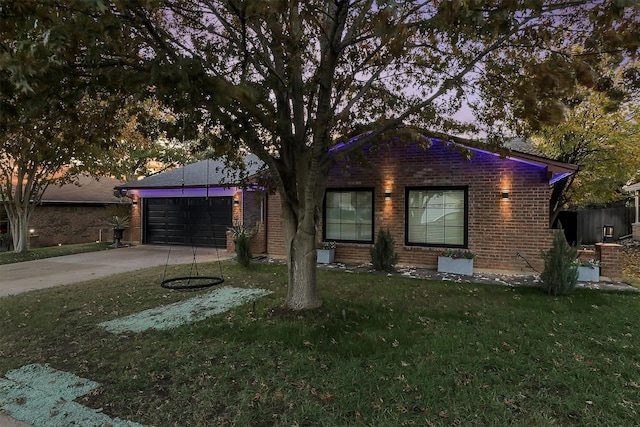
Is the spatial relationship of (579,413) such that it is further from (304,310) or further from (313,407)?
(304,310)

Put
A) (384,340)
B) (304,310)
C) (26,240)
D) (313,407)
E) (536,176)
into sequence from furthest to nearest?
(26,240)
(536,176)
(304,310)
(384,340)
(313,407)

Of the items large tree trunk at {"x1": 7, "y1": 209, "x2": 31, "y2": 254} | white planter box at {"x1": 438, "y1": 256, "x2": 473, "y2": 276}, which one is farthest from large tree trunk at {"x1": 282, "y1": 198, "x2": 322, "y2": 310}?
large tree trunk at {"x1": 7, "y1": 209, "x2": 31, "y2": 254}

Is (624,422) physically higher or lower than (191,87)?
lower

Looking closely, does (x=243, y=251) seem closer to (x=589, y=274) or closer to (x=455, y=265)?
(x=455, y=265)

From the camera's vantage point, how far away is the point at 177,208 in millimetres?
15320

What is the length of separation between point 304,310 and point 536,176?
6800mm

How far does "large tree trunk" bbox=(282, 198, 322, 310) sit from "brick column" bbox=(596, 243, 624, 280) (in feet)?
22.8

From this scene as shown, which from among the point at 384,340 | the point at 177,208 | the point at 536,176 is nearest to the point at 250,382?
the point at 384,340

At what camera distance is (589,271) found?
7.89 metres

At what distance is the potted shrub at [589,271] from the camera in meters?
7.86

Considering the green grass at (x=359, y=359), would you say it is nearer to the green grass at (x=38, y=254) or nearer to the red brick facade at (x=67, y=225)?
the green grass at (x=38, y=254)

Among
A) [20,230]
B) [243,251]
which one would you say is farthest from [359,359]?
[20,230]

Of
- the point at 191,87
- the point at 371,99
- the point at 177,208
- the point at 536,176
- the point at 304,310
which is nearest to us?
the point at 191,87

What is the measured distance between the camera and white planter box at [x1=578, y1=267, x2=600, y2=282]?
7855mm
